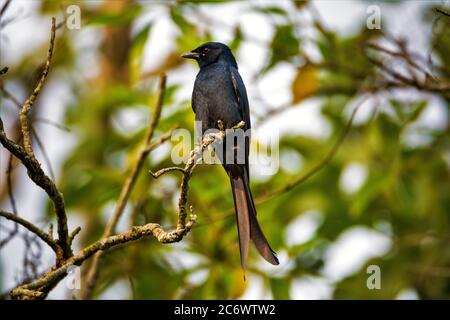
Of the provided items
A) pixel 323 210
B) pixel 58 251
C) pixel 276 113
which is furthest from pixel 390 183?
pixel 58 251

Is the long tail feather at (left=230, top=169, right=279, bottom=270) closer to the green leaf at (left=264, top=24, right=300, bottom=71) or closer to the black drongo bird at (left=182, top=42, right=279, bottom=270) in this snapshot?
the black drongo bird at (left=182, top=42, right=279, bottom=270)

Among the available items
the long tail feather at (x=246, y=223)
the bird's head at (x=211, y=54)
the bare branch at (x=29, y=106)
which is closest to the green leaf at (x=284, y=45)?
the bird's head at (x=211, y=54)

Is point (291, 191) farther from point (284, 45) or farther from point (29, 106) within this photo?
point (29, 106)

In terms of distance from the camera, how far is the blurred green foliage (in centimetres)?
506

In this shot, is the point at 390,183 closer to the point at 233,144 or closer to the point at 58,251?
the point at 233,144

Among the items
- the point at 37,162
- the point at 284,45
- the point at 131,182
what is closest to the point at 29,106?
the point at 37,162

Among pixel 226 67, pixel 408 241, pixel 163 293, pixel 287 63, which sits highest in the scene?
pixel 287 63

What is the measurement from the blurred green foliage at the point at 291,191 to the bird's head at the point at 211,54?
46 centimetres

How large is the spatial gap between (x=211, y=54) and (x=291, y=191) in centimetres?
234

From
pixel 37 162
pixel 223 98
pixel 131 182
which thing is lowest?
pixel 37 162

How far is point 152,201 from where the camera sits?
16.9 feet

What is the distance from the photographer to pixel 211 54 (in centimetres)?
448
